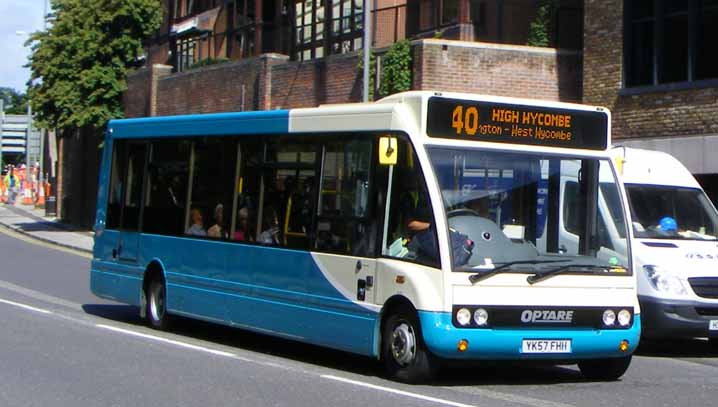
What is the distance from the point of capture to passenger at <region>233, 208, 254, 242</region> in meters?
13.3

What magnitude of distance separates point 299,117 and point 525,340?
3496mm

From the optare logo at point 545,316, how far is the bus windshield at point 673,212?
4308 mm

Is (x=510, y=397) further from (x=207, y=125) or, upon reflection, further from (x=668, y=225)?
(x=207, y=125)

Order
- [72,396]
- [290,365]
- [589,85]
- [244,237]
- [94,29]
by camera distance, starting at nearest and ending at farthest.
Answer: [72,396]
[290,365]
[244,237]
[589,85]
[94,29]

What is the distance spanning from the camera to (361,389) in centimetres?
1034

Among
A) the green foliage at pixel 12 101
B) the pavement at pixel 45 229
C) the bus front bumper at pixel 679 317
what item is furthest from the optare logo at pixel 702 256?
the green foliage at pixel 12 101

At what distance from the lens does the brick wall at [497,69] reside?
26219mm

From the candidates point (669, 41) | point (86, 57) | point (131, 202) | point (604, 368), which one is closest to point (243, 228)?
point (131, 202)

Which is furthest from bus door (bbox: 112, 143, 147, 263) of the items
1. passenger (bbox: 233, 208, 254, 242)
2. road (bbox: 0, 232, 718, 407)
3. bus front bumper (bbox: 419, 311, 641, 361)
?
bus front bumper (bbox: 419, 311, 641, 361)

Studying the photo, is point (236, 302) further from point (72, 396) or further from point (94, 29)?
point (94, 29)

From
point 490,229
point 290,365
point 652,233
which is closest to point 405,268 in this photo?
point 490,229

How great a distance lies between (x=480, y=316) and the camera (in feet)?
34.4

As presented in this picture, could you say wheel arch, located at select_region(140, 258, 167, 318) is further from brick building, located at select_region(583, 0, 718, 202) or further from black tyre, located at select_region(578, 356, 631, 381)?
brick building, located at select_region(583, 0, 718, 202)

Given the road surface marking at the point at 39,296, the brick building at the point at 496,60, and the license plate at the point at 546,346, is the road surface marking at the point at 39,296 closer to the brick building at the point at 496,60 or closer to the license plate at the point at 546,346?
Answer: the license plate at the point at 546,346
